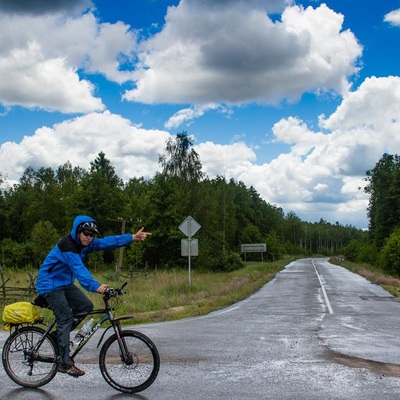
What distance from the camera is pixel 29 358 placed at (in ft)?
20.2

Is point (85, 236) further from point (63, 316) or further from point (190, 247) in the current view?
point (190, 247)

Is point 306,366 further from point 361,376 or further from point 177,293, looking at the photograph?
point 177,293

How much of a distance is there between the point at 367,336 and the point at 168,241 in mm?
37600

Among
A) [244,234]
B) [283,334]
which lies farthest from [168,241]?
[244,234]

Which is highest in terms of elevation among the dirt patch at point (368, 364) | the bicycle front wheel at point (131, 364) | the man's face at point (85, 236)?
the man's face at point (85, 236)

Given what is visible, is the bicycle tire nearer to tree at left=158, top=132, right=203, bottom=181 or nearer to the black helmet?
the black helmet

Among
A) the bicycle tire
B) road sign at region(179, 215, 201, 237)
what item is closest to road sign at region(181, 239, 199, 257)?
road sign at region(179, 215, 201, 237)

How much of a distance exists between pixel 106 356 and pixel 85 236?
1.43 metres

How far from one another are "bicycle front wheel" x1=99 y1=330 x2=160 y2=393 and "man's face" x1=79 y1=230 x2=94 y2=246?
1174 millimetres

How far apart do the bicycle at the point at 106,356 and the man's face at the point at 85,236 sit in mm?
662

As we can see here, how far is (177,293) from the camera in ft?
68.2

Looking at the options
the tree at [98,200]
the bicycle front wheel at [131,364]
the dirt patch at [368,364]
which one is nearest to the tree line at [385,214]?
the tree at [98,200]

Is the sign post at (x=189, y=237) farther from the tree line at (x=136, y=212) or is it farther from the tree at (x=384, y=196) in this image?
the tree at (x=384, y=196)

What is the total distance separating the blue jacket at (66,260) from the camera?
5.80 metres
